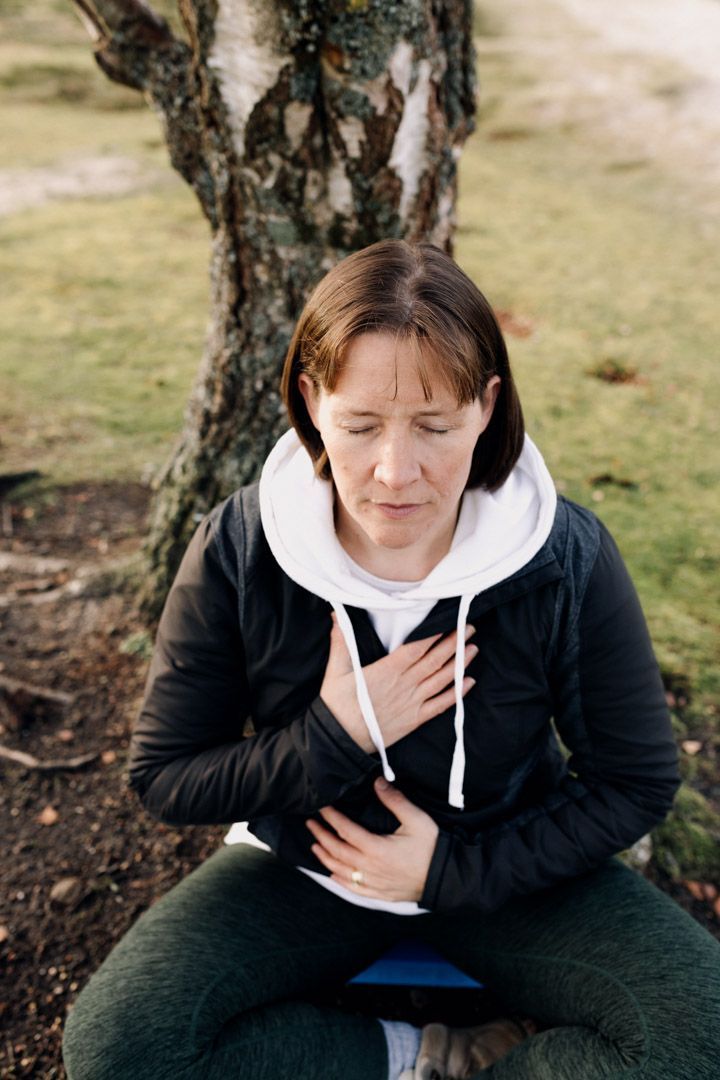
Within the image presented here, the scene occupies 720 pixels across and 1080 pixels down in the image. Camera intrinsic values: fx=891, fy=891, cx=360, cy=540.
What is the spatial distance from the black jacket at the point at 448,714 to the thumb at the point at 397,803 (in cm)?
3

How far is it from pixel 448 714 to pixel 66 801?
58.5 inches

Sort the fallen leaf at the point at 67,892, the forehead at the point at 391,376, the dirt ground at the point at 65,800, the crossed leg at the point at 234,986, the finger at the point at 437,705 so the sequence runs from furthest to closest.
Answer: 1. the fallen leaf at the point at 67,892
2. the dirt ground at the point at 65,800
3. the finger at the point at 437,705
4. the crossed leg at the point at 234,986
5. the forehead at the point at 391,376

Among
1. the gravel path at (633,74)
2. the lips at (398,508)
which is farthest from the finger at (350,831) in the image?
the gravel path at (633,74)

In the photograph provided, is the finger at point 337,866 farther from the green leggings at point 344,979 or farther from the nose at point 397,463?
the nose at point 397,463

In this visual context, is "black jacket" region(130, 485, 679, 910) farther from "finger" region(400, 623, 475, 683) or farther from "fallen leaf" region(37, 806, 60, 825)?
"fallen leaf" region(37, 806, 60, 825)

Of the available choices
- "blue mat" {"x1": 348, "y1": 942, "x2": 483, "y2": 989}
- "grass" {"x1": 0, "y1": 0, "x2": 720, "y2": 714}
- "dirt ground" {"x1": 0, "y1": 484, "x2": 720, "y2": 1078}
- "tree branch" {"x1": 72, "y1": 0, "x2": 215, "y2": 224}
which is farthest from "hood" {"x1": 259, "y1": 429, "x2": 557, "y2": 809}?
"grass" {"x1": 0, "y1": 0, "x2": 720, "y2": 714}

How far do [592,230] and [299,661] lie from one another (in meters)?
6.10

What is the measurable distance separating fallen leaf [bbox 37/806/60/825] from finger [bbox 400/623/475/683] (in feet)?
4.84

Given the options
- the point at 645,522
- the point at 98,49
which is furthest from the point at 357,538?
the point at 645,522

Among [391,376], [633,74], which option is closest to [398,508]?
[391,376]

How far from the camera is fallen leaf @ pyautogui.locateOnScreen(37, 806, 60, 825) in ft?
9.20

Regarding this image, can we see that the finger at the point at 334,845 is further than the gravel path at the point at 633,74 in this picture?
No

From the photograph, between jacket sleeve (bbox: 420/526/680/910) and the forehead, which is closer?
the forehead

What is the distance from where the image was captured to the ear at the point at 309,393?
186 centimetres
